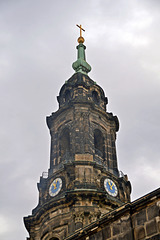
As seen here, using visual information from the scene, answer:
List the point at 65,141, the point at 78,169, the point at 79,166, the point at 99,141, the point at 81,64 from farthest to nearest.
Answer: the point at 81,64, the point at 65,141, the point at 99,141, the point at 79,166, the point at 78,169

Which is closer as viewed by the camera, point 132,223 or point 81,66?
point 132,223

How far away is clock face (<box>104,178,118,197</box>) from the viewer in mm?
25936

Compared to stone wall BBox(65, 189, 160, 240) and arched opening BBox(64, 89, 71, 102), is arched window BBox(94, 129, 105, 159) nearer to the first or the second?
arched opening BBox(64, 89, 71, 102)

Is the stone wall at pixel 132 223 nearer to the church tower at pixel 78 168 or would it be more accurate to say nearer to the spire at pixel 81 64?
the church tower at pixel 78 168

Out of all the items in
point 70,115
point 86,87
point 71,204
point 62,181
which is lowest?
point 71,204

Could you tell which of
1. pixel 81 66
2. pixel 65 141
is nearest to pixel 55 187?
pixel 65 141

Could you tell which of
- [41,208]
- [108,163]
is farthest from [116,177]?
[41,208]

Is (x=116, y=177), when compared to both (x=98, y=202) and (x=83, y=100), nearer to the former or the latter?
(x=98, y=202)

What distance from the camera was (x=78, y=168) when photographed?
25.9 metres

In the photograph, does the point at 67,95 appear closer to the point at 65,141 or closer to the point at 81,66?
the point at 81,66

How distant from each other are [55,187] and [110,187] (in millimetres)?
3238

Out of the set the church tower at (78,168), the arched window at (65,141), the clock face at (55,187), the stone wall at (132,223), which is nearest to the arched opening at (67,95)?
the church tower at (78,168)

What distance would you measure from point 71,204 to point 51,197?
6.92 feet

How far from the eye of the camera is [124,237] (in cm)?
1370
